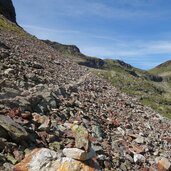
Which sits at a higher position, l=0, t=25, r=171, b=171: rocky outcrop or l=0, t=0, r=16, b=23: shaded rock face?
l=0, t=0, r=16, b=23: shaded rock face

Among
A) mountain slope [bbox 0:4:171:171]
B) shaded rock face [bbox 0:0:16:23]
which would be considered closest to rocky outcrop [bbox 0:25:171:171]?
mountain slope [bbox 0:4:171:171]

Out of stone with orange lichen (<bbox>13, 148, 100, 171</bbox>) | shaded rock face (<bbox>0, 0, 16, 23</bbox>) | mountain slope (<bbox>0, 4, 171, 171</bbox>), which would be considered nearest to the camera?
stone with orange lichen (<bbox>13, 148, 100, 171</bbox>)

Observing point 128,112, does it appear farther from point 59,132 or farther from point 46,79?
point 59,132

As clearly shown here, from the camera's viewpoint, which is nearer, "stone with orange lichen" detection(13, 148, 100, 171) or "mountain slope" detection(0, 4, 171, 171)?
"stone with orange lichen" detection(13, 148, 100, 171)

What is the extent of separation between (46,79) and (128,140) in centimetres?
664

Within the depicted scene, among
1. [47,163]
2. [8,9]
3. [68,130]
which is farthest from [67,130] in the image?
[8,9]

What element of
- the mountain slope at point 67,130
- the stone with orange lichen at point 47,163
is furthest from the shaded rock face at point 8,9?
the stone with orange lichen at point 47,163

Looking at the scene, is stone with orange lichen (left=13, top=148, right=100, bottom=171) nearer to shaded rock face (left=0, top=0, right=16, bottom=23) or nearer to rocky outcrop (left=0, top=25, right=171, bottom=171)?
rocky outcrop (left=0, top=25, right=171, bottom=171)

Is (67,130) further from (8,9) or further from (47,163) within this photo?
(8,9)

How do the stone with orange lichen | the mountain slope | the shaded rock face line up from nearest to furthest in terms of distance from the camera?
the stone with orange lichen < the mountain slope < the shaded rock face

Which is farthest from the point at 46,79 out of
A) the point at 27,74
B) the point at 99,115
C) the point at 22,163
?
the point at 22,163

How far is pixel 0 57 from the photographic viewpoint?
2214 centimetres

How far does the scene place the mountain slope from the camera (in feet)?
39.5

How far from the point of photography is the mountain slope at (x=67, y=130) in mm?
12055
